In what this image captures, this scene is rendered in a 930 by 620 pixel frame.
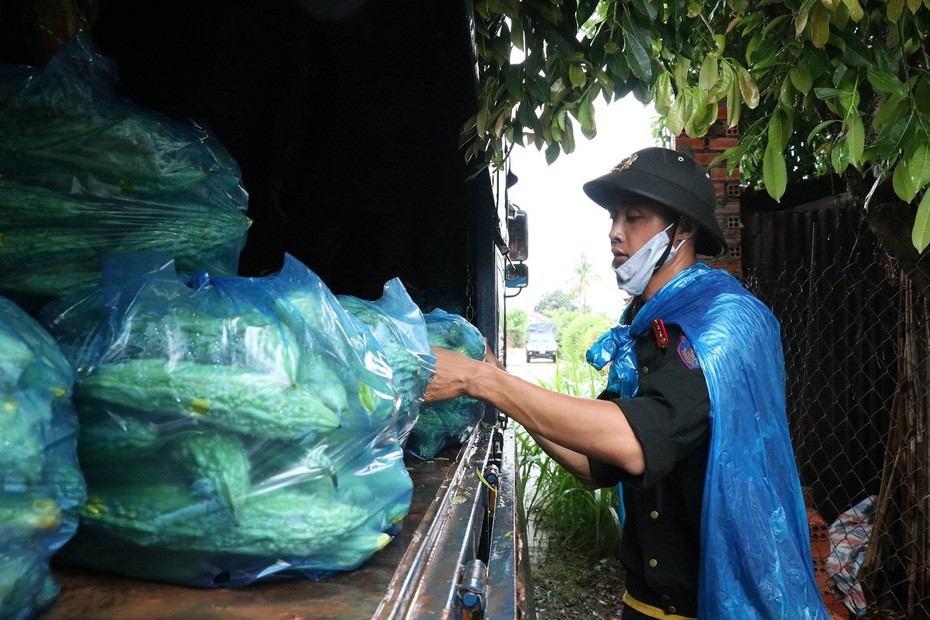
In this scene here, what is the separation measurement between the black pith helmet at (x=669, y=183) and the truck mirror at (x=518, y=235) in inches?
94.2

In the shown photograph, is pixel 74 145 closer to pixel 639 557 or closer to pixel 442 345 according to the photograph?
pixel 442 345

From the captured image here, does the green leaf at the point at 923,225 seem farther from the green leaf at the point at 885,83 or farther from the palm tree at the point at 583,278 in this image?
the palm tree at the point at 583,278

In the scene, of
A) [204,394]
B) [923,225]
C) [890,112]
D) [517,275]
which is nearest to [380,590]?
[204,394]

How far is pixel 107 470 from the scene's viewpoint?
40.2 inches

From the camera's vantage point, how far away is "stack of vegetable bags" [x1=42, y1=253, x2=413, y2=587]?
3.22ft

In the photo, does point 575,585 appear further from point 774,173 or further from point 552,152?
point 774,173

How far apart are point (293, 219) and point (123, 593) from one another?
2460mm

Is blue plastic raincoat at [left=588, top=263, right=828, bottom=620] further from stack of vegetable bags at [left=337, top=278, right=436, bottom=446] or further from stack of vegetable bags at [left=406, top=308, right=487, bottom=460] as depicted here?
stack of vegetable bags at [left=337, top=278, right=436, bottom=446]

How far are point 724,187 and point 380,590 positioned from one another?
12.0 feet

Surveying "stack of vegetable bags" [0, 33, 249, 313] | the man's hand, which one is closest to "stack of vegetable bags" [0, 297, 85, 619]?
"stack of vegetable bags" [0, 33, 249, 313]

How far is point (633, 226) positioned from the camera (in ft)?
7.35

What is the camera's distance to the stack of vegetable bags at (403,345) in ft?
4.89

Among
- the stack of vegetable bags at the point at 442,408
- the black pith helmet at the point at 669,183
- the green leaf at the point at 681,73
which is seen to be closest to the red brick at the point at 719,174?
the black pith helmet at the point at 669,183

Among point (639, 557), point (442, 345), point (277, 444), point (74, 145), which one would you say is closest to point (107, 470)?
point (277, 444)
